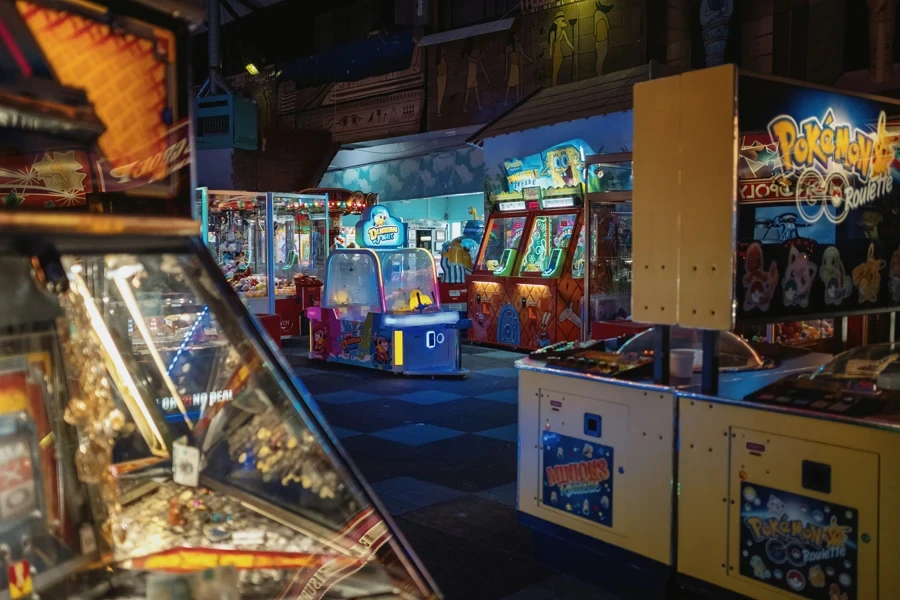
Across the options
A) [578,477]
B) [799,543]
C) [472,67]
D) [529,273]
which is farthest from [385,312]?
[472,67]

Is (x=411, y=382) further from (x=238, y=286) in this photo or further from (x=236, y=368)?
→ (x=236, y=368)

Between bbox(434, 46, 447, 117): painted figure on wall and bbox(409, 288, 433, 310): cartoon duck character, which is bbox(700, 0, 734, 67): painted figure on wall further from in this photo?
bbox(434, 46, 447, 117): painted figure on wall

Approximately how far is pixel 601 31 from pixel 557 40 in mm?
939

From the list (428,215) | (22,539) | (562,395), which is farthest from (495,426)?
(428,215)

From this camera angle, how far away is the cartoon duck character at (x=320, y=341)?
34.1ft

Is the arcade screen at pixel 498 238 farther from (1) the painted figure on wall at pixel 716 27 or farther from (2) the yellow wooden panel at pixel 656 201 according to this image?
(2) the yellow wooden panel at pixel 656 201

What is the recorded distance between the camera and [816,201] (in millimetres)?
3713

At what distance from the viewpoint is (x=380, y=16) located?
18125 millimetres

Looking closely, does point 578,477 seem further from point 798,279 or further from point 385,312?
point 385,312

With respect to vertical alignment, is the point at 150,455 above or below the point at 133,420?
below

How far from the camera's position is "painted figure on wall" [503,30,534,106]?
14.5 metres

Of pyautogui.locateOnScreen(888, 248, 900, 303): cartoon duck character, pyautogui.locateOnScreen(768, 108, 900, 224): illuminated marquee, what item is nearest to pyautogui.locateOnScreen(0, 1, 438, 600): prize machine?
pyautogui.locateOnScreen(768, 108, 900, 224): illuminated marquee

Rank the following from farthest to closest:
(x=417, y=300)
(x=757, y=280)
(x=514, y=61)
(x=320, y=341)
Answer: (x=514, y=61)
(x=320, y=341)
(x=417, y=300)
(x=757, y=280)

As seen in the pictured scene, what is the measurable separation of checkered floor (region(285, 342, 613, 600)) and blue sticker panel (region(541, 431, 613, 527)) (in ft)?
1.19
